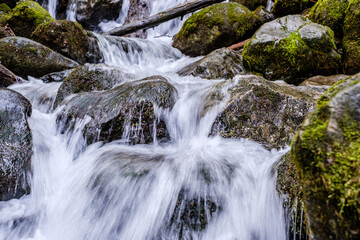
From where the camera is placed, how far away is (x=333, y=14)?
20.4 feet

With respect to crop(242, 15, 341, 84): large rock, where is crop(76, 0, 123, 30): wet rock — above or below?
above

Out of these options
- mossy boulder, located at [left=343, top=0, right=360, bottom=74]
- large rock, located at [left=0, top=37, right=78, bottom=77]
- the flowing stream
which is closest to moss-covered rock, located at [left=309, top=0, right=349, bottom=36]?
mossy boulder, located at [left=343, top=0, right=360, bottom=74]

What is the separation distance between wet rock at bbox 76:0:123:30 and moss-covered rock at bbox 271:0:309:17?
32.4ft

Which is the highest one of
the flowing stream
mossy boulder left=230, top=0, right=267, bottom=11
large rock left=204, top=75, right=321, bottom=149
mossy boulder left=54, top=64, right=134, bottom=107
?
mossy boulder left=230, top=0, right=267, bottom=11

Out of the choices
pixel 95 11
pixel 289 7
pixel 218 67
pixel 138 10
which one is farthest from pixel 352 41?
pixel 95 11

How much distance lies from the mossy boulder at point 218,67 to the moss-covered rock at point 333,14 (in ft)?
9.06

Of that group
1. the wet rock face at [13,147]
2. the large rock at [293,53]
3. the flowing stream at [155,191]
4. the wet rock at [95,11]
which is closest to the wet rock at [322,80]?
the large rock at [293,53]

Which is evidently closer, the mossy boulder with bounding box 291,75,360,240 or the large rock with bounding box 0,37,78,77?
the mossy boulder with bounding box 291,75,360,240

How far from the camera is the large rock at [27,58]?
5926 mm

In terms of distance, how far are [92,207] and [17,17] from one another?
9.58m

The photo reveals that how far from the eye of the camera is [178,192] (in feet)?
7.93

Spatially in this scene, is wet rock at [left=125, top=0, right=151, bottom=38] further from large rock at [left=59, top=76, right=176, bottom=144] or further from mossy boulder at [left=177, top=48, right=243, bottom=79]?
large rock at [left=59, top=76, right=176, bottom=144]

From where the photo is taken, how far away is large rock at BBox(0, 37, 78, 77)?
5926 millimetres

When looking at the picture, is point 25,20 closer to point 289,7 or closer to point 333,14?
point 289,7
